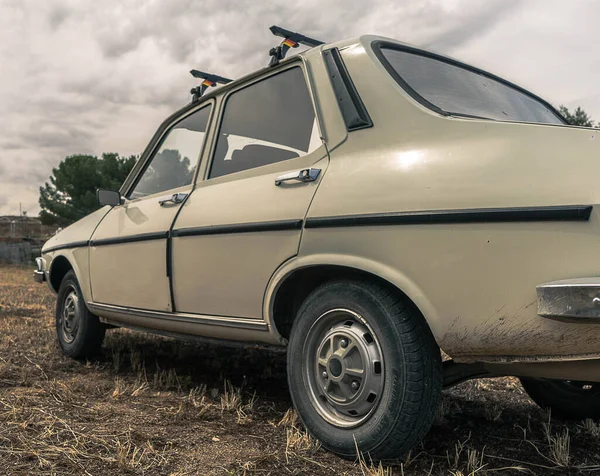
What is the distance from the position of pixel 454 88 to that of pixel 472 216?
947 mm

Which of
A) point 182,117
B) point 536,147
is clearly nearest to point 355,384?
point 536,147

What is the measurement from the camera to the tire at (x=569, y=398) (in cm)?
297

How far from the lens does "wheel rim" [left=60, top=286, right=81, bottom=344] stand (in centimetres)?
448

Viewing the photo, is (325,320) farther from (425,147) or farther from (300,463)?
(425,147)

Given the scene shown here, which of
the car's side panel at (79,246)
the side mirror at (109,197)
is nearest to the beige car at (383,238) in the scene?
the side mirror at (109,197)

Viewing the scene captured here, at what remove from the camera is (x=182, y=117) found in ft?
12.7

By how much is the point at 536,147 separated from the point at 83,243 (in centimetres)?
346

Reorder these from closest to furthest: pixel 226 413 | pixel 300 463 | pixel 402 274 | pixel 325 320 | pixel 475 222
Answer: pixel 475 222 → pixel 402 274 → pixel 300 463 → pixel 325 320 → pixel 226 413

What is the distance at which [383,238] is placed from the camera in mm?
2104

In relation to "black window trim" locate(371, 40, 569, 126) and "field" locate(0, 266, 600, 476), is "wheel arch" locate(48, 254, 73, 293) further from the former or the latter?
"black window trim" locate(371, 40, 569, 126)

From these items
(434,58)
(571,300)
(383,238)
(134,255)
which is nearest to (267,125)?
(434,58)

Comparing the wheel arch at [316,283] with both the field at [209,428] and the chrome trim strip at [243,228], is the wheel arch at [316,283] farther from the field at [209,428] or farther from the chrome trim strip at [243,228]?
the field at [209,428]

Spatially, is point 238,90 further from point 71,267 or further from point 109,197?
point 71,267

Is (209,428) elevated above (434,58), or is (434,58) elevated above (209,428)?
(434,58)
